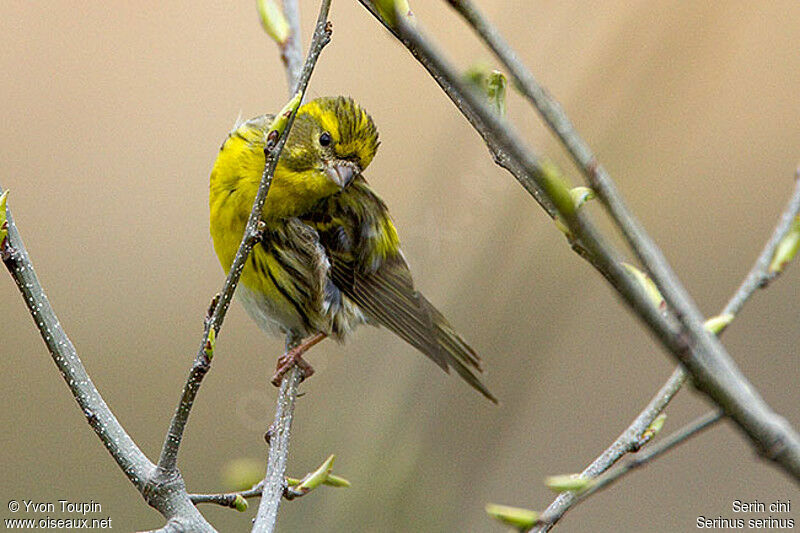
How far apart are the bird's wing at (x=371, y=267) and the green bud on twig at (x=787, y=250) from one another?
1.94m

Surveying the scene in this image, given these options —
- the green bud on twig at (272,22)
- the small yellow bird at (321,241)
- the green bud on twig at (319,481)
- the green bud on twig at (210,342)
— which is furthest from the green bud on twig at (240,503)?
the small yellow bird at (321,241)

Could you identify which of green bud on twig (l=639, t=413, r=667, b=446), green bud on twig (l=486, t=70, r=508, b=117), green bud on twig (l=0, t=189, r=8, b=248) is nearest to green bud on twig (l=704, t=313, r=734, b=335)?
green bud on twig (l=639, t=413, r=667, b=446)

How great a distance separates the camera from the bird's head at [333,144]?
9.36 ft

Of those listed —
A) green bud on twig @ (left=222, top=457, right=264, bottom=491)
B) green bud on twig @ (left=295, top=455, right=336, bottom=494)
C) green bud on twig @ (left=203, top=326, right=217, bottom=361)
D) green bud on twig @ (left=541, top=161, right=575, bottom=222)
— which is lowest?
green bud on twig @ (left=222, top=457, right=264, bottom=491)

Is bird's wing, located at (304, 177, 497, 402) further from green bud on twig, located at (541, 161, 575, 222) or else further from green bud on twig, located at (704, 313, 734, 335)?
green bud on twig, located at (541, 161, 575, 222)

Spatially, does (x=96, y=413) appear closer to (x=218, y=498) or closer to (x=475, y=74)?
(x=218, y=498)

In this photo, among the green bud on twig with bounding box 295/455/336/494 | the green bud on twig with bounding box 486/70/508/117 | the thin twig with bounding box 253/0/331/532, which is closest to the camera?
the green bud on twig with bounding box 486/70/508/117

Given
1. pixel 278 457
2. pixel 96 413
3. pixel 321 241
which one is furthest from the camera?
pixel 321 241

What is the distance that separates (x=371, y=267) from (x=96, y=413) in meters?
1.91

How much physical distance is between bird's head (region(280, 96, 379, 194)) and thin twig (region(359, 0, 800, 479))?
2194 mm

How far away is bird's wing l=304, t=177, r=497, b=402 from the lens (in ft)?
10.3

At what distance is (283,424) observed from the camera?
7.18 ft

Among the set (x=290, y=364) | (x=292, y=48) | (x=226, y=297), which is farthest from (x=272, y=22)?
(x=290, y=364)

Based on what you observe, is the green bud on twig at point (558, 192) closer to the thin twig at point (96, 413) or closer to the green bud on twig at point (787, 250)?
the green bud on twig at point (787, 250)
